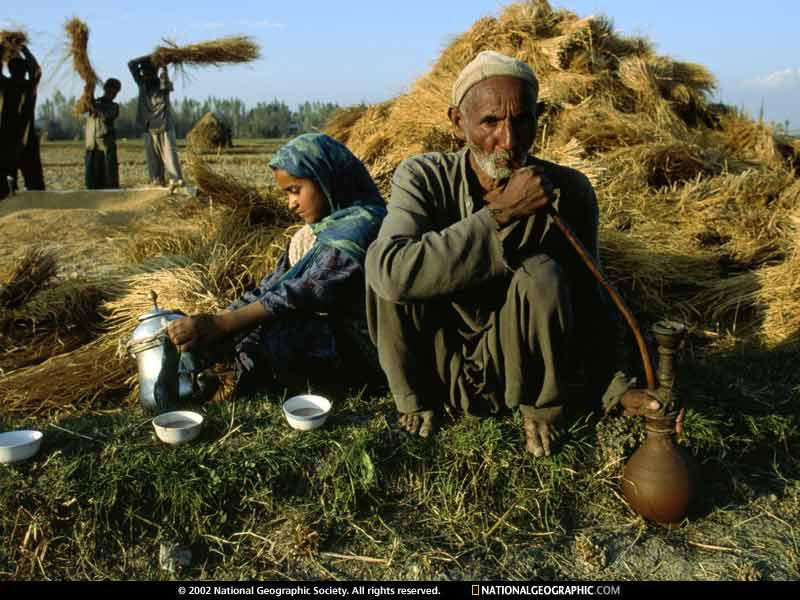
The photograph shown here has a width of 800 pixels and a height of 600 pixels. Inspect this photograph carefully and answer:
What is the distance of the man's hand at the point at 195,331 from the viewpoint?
104 inches

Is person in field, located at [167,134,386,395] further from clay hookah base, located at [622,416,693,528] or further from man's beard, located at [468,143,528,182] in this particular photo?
clay hookah base, located at [622,416,693,528]

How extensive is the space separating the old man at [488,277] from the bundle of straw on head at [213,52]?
866 centimetres

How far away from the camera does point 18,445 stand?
225 centimetres

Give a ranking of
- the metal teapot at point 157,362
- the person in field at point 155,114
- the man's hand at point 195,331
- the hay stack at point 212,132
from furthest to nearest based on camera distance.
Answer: the hay stack at point 212,132
the person in field at point 155,114
the metal teapot at point 157,362
the man's hand at point 195,331

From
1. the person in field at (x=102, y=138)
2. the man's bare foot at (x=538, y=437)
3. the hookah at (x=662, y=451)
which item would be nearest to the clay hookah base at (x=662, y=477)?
the hookah at (x=662, y=451)

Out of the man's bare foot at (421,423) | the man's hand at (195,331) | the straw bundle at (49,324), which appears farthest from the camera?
the straw bundle at (49,324)

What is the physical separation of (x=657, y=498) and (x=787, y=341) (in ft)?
6.72

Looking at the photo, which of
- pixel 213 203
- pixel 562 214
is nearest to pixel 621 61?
pixel 213 203

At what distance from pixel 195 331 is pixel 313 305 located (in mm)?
479

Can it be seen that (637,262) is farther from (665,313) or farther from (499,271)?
(499,271)

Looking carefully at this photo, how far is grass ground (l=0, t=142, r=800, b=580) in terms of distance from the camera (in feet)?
6.75

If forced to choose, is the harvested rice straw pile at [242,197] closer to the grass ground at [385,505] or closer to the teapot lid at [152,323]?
the teapot lid at [152,323]

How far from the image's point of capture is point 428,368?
2406 millimetres

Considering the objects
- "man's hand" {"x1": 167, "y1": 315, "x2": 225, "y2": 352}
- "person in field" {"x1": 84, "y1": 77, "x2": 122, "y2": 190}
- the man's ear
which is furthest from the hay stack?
the man's ear
